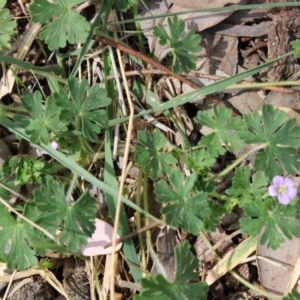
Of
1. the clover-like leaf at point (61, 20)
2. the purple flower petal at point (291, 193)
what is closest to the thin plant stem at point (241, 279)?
the purple flower petal at point (291, 193)

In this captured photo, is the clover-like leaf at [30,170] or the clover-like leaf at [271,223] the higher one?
the clover-like leaf at [30,170]

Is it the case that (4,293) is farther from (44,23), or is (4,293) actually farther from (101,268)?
(44,23)

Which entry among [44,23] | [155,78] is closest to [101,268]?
[155,78]

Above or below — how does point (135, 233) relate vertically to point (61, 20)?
below

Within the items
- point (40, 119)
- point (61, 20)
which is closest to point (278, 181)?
point (40, 119)

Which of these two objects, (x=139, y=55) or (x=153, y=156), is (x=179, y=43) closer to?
(x=139, y=55)

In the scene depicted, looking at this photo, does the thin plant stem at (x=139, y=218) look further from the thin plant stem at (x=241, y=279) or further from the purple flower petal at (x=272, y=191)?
the purple flower petal at (x=272, y=191)

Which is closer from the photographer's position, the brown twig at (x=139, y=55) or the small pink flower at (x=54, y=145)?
the small pink flower at (x=54, y=145)

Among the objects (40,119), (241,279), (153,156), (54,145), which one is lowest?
(241,279)
